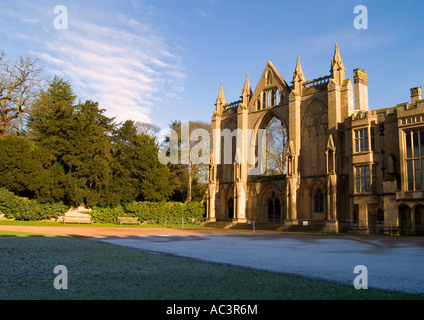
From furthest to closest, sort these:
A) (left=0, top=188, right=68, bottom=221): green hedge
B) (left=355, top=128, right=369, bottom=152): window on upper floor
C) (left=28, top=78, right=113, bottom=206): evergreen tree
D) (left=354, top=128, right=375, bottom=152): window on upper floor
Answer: (left=28, top=78, right=113, bottom=206): evergreen tree, (left=0, top=188, right=68, bottom=221): green hedge, (left=355, top=128, right=369, bottom=152): window on upper floor, (left=354, top=128, right=375, bottom=152): window on upper floor

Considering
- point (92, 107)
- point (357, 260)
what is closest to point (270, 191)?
point (92, 107)

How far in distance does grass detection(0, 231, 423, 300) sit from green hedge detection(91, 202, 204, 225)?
28339 millimetres

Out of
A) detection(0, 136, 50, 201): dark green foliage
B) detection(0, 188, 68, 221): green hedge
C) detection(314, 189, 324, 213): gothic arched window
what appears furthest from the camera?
detection(314, 189, 324, 213): gothic arched window

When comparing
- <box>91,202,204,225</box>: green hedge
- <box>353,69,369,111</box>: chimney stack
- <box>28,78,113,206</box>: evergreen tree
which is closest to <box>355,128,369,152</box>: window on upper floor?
<box>353,69,369,111</box>: chimney stack

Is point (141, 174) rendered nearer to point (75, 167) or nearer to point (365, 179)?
point (75, 167)

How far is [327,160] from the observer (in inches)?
1249

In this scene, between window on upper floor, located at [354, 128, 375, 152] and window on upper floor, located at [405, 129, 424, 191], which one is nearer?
window on upper floor, located at [405, 129, 424, 191]

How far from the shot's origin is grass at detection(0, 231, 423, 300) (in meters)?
5.84

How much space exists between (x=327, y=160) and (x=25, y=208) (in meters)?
26.2

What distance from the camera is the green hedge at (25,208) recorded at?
32.9m

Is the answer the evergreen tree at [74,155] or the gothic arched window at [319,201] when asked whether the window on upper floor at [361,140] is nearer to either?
the gothic arched window at [319,201]

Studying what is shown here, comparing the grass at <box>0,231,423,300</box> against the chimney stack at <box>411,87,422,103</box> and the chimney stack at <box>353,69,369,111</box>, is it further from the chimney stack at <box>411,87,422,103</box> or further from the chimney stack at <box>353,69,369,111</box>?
the chimney stack at <box>353,69,369,111</box>

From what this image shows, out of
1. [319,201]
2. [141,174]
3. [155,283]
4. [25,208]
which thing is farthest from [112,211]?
[155,283]

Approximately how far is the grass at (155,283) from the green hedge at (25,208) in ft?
85.9
